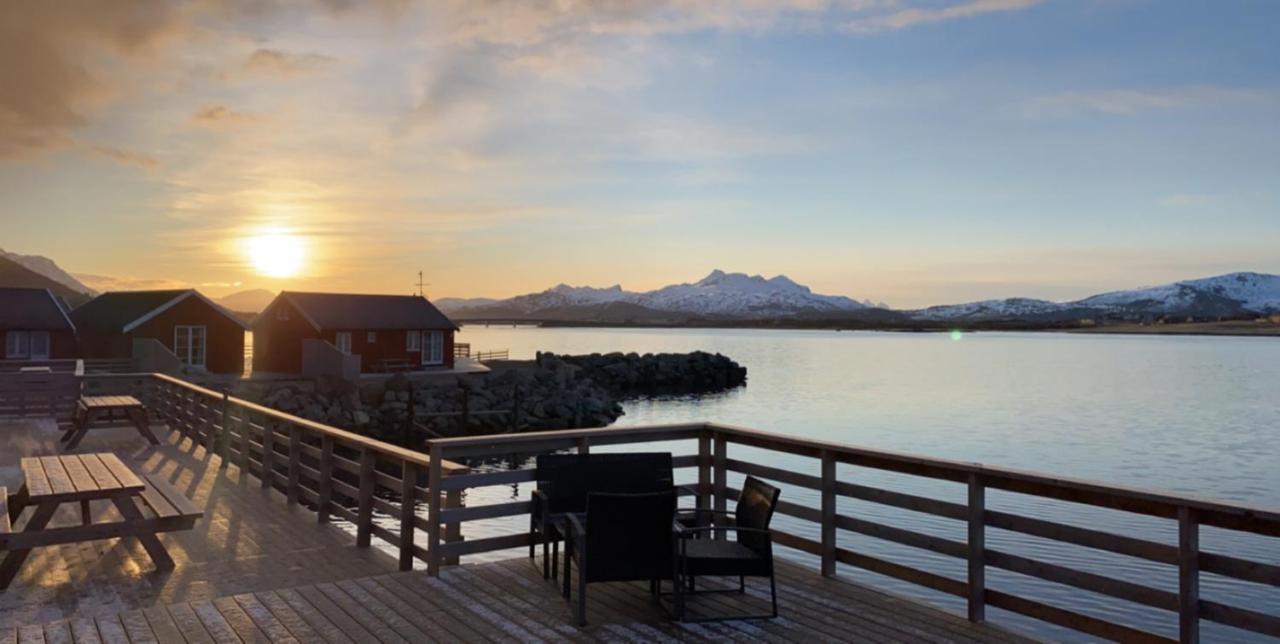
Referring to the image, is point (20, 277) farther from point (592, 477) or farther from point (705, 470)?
point (592, 477)

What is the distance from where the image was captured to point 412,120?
56.6ft

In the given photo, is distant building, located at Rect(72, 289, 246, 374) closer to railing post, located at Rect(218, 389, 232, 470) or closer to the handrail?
railing post, located at Rect(218, 389, 232, 470)

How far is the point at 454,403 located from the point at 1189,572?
32760mm

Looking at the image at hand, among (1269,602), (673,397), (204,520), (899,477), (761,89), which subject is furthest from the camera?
(673,397)

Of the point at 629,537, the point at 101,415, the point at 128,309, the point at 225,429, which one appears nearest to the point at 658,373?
the point at 128,309

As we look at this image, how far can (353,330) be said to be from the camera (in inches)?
1452

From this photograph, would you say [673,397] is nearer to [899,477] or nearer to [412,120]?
[899,477]

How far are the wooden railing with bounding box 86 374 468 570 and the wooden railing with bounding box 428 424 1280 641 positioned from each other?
0.33 m

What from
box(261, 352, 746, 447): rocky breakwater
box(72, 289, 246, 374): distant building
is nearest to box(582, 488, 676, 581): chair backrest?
box(261, 352, 746, 447): rocky breakwater

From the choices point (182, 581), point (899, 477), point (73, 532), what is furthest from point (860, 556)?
point (899, 477)

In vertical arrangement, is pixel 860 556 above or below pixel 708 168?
below

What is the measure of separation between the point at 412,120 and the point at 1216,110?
20.3 m

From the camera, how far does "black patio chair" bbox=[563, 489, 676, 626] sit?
4793mm

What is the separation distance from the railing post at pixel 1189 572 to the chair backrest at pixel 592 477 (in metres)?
2.89
